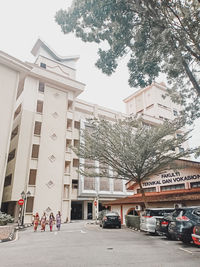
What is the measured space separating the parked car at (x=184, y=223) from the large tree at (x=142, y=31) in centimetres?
609

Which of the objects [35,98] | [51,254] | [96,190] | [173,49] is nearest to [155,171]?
[173,49]

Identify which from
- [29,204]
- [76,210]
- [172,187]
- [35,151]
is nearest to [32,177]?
[29,204]

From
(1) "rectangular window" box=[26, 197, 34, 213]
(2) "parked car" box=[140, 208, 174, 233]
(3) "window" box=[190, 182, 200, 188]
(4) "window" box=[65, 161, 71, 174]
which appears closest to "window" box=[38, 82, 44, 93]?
(4) "window" box=[65, 161, 71, 174]

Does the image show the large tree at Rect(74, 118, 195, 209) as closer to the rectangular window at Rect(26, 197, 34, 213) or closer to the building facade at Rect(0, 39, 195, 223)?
the building facade at Rect(0, 39, 195, 223)

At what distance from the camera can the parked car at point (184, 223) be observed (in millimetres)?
8586

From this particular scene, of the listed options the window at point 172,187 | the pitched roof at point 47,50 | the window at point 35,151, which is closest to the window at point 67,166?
the window at point 35,151

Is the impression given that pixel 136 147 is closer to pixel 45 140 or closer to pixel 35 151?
pixel 45 140

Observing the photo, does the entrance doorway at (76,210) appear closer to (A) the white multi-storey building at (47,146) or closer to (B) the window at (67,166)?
(A) the white multi-storey building at (47,146)

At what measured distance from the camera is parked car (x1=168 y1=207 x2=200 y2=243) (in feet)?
28.2

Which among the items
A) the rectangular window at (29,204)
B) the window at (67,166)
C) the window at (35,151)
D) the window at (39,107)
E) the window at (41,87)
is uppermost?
the window at (41,87)

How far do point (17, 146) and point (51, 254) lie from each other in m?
20.3

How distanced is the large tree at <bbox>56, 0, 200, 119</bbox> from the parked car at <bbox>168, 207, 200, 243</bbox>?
6090mm

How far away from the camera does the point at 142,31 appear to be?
9719 mm

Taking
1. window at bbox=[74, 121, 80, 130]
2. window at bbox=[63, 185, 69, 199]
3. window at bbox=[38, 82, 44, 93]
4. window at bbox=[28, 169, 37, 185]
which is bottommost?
window at bbox=[63, 185, 69, 199]
